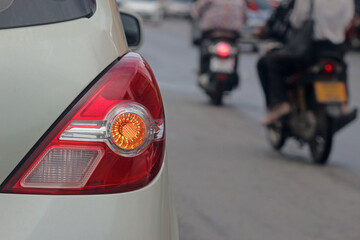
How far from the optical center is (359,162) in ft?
28.4

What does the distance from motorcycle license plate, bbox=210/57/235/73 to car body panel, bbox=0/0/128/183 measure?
10734 millimetres

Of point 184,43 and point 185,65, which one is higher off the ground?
point 185,65

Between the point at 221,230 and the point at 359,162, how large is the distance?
3.41 m

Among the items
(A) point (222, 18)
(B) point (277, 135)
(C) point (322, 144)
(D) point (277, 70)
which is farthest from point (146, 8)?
(C) point (322, 144)

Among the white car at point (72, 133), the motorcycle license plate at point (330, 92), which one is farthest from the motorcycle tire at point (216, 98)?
the white car at point (72, 133)

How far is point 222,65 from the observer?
13.1 metres

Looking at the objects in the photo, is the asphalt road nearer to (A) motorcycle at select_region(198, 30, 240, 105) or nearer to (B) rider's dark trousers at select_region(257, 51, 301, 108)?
(A) motorcycle at select_region(198, 30, 240, 105)

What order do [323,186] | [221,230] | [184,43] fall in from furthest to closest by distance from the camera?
[184,43]
[323,186]
[221,230]

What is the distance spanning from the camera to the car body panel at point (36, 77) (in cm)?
229

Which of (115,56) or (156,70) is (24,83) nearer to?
(115,56)

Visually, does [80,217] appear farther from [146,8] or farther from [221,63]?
[146,8]

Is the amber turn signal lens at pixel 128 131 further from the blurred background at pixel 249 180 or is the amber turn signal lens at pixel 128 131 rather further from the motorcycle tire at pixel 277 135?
the motorcycle tire at pixel 277 135

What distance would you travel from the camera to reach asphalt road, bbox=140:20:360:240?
572 cm

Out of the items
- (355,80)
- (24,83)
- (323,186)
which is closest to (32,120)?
(24,83)
